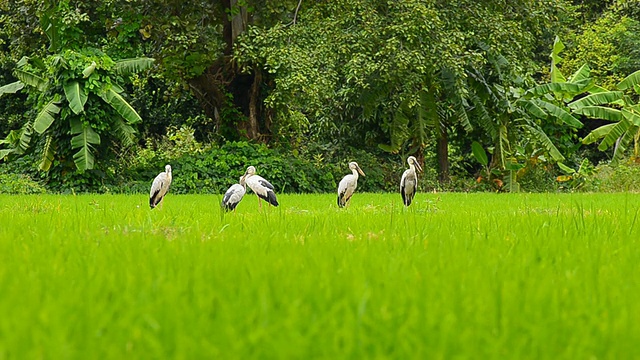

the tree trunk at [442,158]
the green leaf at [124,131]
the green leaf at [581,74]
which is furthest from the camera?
the tree trunk at [442,158]

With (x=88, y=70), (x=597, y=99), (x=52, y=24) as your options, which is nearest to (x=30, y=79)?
(x=52, y=24)

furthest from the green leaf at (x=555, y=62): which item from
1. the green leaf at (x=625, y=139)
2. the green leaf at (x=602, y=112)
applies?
the green leaf at (x=625, y=139)

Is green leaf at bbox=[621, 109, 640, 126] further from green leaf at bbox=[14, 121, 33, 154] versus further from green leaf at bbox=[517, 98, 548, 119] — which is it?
green leaf at bbox=[14, 121, 33, 154]

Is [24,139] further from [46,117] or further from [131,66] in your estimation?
[131,66]

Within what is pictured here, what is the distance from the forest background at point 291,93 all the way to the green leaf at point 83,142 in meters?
0.04

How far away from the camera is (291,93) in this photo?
58.5ft

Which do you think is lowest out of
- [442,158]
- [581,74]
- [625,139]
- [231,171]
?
[231,171]

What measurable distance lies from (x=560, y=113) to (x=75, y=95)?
41.5ft

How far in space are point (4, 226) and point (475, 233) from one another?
355 centimetres

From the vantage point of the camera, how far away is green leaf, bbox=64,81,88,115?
1662 centimetres

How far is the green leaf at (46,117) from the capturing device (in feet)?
55.3

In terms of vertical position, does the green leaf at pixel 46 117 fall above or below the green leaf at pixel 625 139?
above

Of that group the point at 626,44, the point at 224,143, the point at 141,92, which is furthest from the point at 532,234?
the point at 626,44

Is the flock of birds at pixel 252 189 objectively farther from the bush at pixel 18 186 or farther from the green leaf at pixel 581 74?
the green leaf at pixel 581 74
